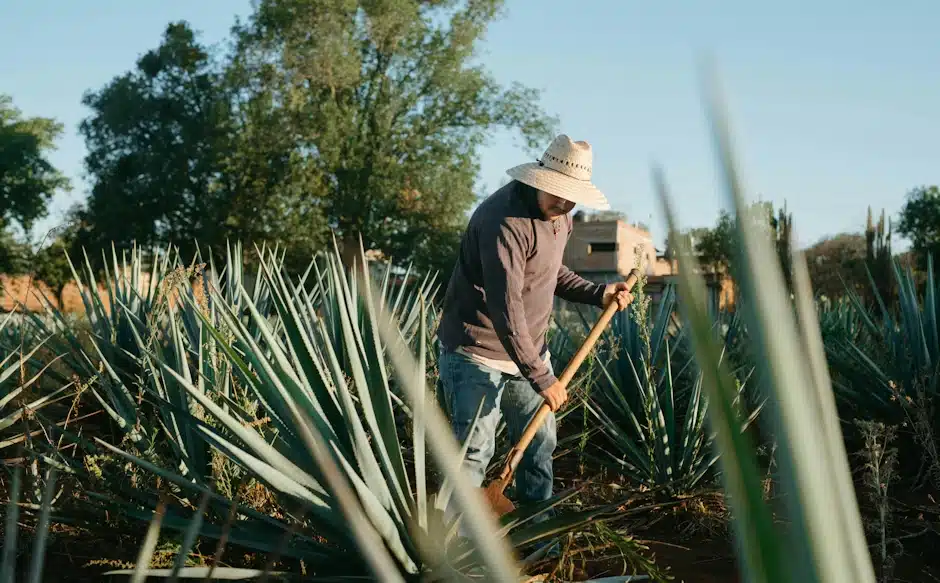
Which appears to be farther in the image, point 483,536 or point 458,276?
point 458,276

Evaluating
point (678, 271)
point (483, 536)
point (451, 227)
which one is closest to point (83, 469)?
point (483, 536)

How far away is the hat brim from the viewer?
11.6ft

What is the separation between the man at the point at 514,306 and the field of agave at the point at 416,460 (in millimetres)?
208

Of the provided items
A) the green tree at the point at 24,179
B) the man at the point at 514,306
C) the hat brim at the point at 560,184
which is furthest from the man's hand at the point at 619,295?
the green tree at the point at 24,179

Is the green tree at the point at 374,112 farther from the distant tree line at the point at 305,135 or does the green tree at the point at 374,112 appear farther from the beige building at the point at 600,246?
the beige building at the point at 600,246

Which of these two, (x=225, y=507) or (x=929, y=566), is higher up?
(x=225, y=507)

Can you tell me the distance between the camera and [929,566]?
3510 mm

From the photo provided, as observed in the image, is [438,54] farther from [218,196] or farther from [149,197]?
[149,197]

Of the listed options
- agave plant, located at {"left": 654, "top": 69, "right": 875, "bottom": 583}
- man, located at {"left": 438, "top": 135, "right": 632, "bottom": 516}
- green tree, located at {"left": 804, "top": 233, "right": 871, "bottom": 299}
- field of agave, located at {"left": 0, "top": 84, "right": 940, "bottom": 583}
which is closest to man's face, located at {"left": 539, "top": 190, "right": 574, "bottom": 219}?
man, located at {"left": 438, "top": 135, "right": 632, "bottom": 516}

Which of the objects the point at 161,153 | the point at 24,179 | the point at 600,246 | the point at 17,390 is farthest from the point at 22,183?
the point at 17,390

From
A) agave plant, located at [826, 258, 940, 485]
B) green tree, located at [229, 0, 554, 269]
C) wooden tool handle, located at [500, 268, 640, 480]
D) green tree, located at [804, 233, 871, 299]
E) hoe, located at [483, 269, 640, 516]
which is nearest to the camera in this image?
hoe, located at [483, 269, 640, 516]

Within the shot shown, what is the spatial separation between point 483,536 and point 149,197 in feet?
102

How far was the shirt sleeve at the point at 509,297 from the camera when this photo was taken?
3.49 metres

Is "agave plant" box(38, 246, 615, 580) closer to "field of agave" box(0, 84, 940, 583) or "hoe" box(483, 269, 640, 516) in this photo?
"field of agave" box(0, 84, 940, 583)
